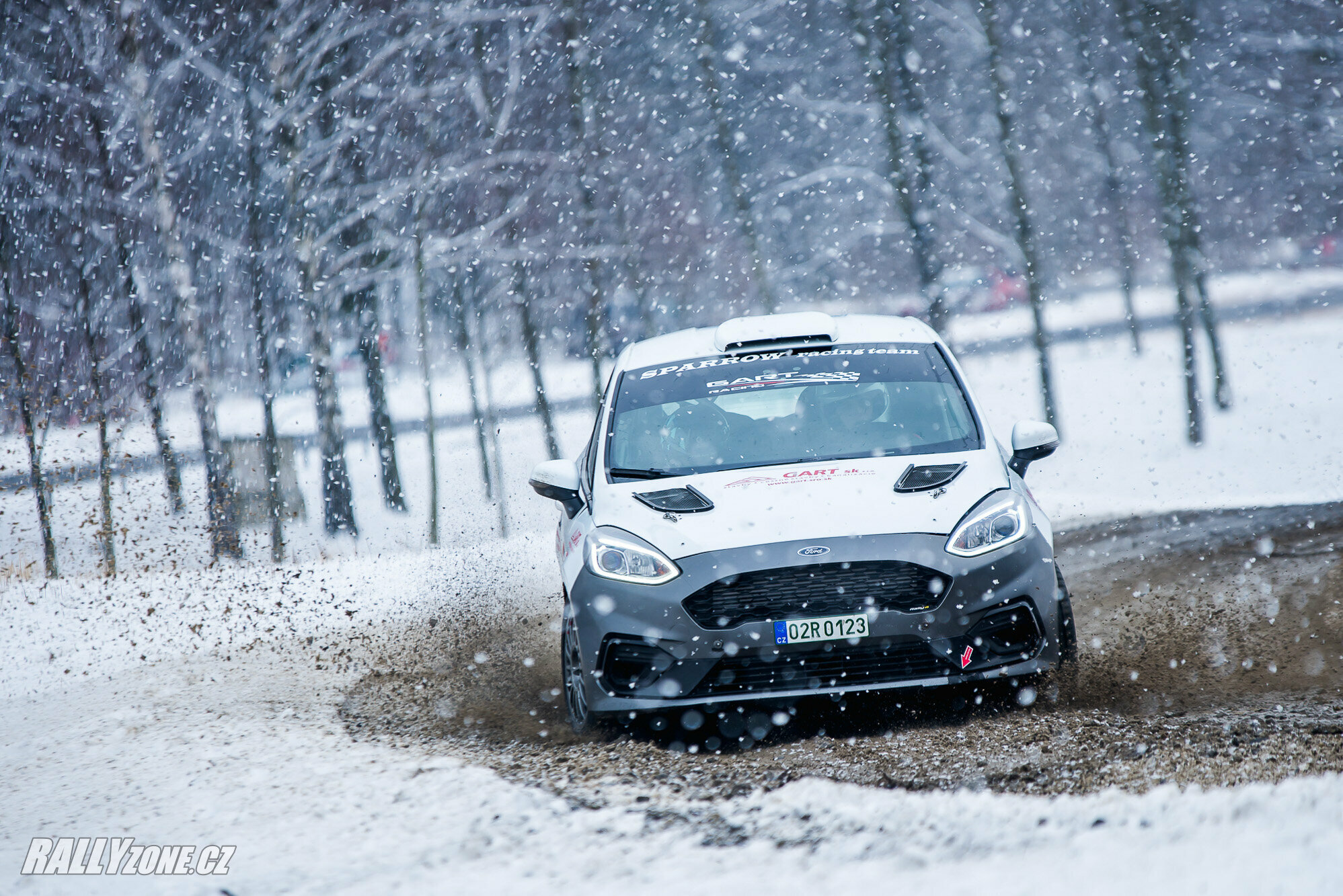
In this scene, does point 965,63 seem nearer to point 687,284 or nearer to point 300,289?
point 687,284

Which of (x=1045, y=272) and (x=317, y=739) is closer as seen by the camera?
(x=317, y=739)

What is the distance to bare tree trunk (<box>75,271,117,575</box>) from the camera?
1302cm

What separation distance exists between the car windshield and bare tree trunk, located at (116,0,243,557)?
908 centimetres

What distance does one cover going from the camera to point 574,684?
5031 mm

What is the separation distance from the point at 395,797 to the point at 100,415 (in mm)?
11493

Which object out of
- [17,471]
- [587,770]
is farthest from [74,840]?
[17,471]

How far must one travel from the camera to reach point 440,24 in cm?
1480

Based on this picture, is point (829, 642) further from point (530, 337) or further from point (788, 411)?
point (530, 337)

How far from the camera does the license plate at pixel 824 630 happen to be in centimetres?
428

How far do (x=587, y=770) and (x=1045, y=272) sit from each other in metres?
35.4

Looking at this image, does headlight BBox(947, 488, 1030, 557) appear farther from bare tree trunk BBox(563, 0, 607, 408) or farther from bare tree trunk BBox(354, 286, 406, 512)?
bare tree trunk BBox(354, 286, 406, 512)

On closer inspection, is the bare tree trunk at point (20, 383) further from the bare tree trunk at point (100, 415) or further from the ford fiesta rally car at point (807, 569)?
the ford fiesta rally car at point (807, 569)

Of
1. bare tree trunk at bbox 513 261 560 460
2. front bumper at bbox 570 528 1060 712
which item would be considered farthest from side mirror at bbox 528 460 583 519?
bare tree trunk at bbox 513 261 560 460

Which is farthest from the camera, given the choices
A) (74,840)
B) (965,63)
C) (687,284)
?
(687,284)
